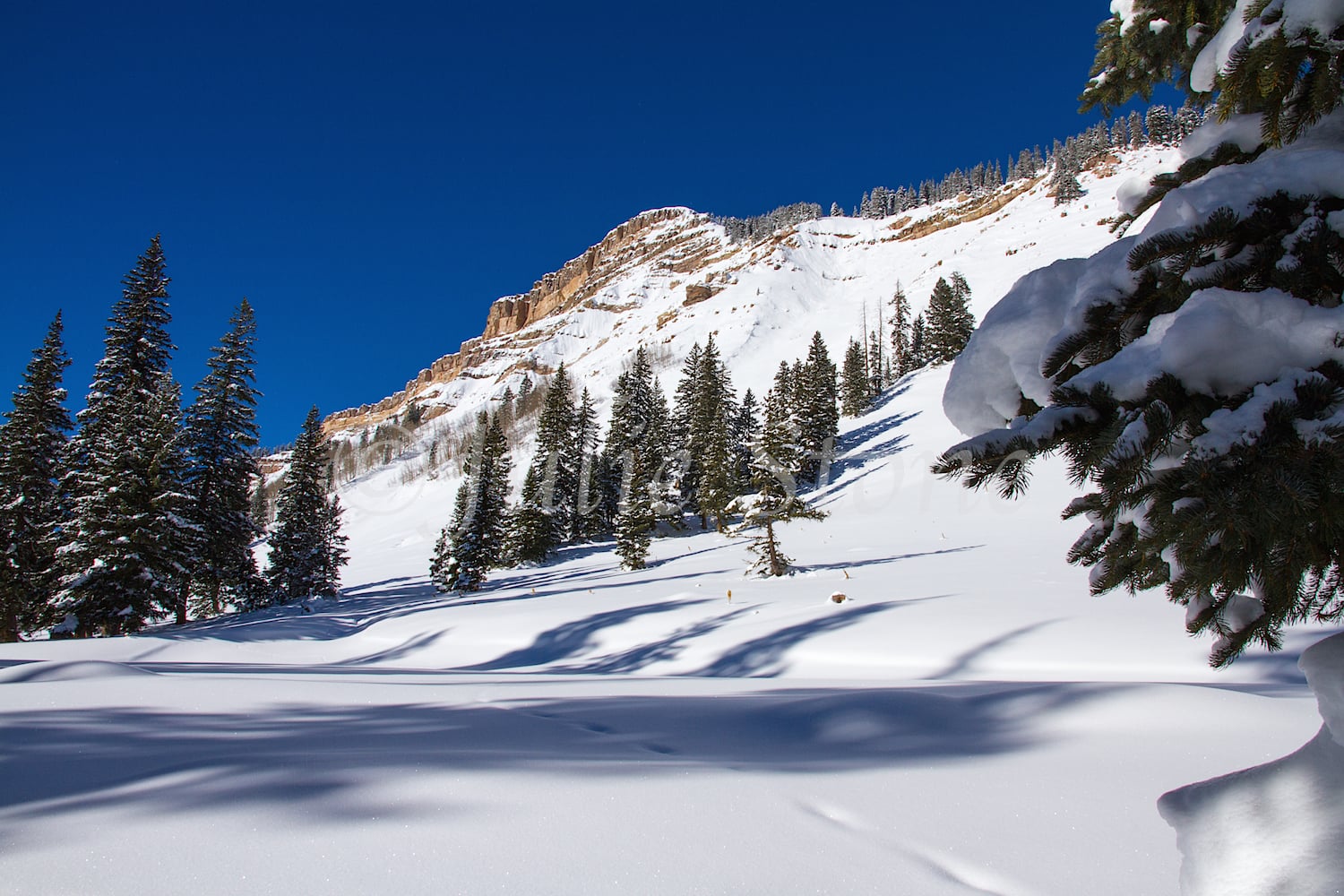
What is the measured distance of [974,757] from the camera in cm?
302

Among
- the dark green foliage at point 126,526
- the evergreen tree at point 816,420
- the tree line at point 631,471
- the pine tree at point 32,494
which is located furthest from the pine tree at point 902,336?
the pine tree at point 32,494

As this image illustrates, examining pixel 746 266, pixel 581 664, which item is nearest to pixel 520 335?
pixel 746 266

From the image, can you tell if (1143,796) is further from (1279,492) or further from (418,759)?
(418,759)

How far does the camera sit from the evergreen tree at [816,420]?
3991 cm

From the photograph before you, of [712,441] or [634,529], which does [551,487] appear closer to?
[712,441]

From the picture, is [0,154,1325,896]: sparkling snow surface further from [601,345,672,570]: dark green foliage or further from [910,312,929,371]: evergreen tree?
[910,312,929,371]: evergreen tree

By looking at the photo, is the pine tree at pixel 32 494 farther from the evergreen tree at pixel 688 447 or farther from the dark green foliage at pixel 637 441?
the evergreen tree at pixel 688 447

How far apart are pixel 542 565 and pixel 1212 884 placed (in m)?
33.7

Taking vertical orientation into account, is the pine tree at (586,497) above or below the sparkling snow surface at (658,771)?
above

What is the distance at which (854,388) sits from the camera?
50844mm

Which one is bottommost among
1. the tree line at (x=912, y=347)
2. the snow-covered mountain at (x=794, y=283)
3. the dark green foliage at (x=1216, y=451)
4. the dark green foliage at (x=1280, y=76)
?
the dark green foliage at (x=1216, y=451)

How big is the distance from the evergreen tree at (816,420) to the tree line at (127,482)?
30669mm

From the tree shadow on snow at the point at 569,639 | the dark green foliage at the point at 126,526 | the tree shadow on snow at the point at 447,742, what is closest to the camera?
the tree shadow on snow at the point at 447,742

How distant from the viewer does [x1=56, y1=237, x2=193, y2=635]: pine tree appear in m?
17.0
